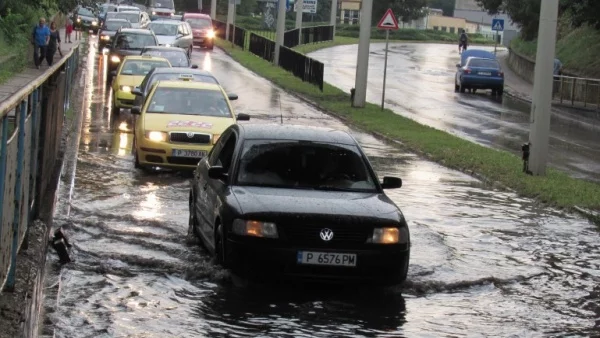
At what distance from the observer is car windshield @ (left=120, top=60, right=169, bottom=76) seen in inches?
1267

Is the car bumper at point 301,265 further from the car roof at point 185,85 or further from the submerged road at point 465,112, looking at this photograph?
the submerged road at point 465,112

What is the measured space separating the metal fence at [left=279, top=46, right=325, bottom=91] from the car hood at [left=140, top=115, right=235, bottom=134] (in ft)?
74.8

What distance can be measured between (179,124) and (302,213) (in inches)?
367

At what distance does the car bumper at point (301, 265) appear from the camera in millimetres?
10562

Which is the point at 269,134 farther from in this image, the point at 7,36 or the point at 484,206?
the point at 7,36

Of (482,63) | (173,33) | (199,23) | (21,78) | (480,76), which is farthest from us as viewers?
(199,23)

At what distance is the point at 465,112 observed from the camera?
4009 cm

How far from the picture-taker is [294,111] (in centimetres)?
3522

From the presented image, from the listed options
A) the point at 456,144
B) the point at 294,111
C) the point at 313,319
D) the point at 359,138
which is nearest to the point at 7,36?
the point at 294,111

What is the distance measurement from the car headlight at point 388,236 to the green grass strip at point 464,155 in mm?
7189

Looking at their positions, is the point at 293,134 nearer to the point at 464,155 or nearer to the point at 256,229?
the point at 256,229

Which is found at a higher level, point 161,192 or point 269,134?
point 269,134

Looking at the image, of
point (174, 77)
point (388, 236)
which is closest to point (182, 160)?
point (174, 77)

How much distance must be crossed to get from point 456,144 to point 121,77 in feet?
30.4
